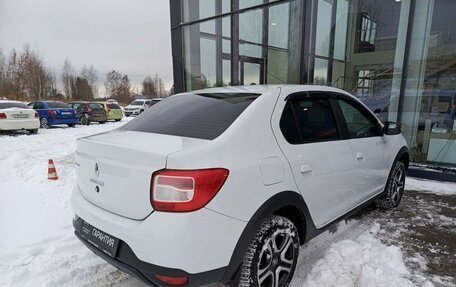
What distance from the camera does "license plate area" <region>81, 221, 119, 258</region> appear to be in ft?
6.39

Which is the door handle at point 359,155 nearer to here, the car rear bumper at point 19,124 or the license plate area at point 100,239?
the license plate area at point 100,239

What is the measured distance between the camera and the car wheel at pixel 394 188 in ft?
12.9

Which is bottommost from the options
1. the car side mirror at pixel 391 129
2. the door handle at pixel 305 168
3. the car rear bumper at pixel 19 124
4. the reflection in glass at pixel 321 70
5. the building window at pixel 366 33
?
the car rear bumper at pixel 19 124

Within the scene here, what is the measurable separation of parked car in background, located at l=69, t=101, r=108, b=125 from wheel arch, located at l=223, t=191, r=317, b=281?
16971 millimetres

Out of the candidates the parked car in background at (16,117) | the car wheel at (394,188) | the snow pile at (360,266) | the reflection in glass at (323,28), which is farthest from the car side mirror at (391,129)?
the parked car in background at (16,117)

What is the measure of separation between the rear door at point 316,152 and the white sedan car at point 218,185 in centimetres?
1

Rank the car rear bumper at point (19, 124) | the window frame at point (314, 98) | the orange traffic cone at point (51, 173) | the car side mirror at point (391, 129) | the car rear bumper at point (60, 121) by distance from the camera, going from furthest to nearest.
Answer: the car rear bumper at point (60, 121) → the car rear bumper at point (19, 124) → the orange traffic cone at point (51, 173) → the car side mirror at point (391, 129) → the window frame at point (314, 98)

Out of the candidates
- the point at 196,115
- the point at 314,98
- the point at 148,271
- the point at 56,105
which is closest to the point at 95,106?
the point at 56,105

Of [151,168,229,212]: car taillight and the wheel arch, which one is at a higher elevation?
[151,168,229,212]: car taillight

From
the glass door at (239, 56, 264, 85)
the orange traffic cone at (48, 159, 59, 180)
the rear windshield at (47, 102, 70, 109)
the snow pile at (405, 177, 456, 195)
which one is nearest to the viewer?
the snow pile at (405, 177, 456, 195)

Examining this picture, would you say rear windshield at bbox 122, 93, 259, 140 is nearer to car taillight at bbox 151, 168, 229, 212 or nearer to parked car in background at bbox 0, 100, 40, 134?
car taillight at bbox 151, 168, 229, 212

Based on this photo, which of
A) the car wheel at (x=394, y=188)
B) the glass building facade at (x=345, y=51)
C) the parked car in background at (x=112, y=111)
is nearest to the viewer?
the car wheel at (x=394, y=188)

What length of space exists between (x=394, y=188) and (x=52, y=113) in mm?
15326

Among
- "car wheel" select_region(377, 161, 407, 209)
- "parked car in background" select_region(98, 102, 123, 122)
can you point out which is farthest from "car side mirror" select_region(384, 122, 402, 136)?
"parked car in background" select_region(98, 102, 123, 122)
